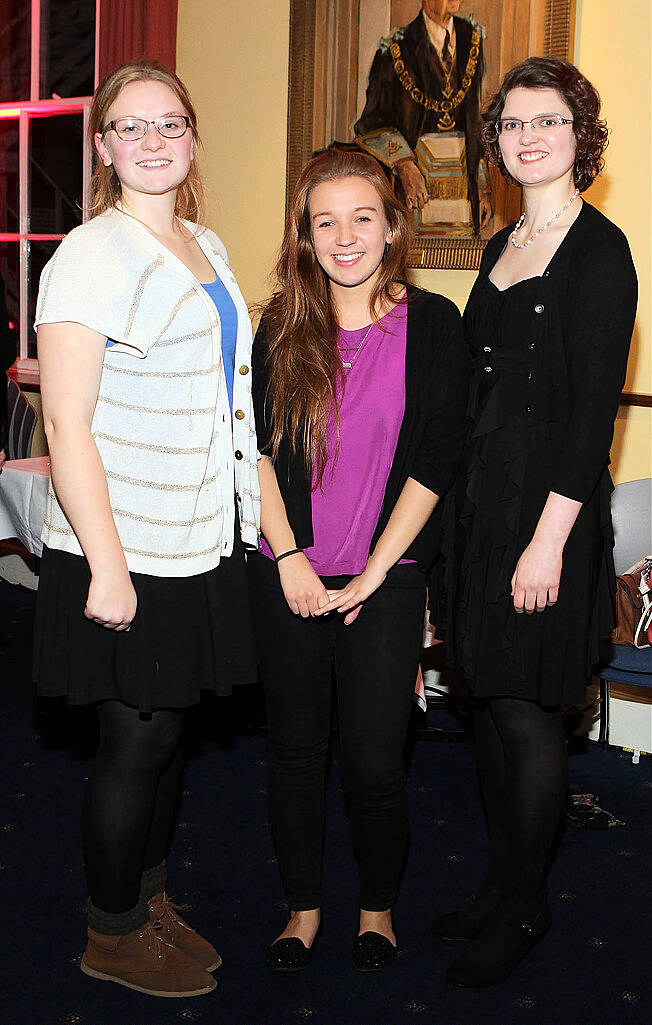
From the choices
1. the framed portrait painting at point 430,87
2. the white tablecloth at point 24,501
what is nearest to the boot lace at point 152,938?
the white tablecloth at point 24,501

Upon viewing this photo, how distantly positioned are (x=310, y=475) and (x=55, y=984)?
3.87ft

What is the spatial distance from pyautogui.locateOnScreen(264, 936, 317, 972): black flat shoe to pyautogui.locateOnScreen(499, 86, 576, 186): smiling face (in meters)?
1.60

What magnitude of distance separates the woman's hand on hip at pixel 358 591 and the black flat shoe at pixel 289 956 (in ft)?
2.47

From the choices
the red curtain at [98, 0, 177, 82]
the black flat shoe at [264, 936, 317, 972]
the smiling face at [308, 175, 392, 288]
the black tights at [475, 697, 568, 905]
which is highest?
the red curtain at [98, 0, 177, 82]

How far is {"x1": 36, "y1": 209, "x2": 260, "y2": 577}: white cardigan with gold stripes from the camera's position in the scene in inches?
69.8

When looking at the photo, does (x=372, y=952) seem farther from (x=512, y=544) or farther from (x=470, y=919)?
(x=512, y=544)

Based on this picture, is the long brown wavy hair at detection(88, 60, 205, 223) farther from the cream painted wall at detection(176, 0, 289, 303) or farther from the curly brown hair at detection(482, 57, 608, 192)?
the cream painted wall at detection(176, 0, 289, 303)

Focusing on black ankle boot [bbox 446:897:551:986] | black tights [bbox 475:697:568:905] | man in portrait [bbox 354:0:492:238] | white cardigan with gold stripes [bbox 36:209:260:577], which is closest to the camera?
white cardigan with gold stripes [bbox 36:209:260:577]

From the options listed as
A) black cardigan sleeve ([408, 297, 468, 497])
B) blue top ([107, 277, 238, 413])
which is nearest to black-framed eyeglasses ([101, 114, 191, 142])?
blue top ([107, 277, 238, 413])

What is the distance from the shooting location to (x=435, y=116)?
3809 millimetres

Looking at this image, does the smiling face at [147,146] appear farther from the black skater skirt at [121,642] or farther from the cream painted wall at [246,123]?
the cream painted wall at [246,123]

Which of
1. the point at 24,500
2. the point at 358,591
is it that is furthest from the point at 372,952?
the point at 24,500

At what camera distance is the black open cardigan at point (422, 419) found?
2.01 meters

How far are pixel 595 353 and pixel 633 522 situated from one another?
1.65 m
